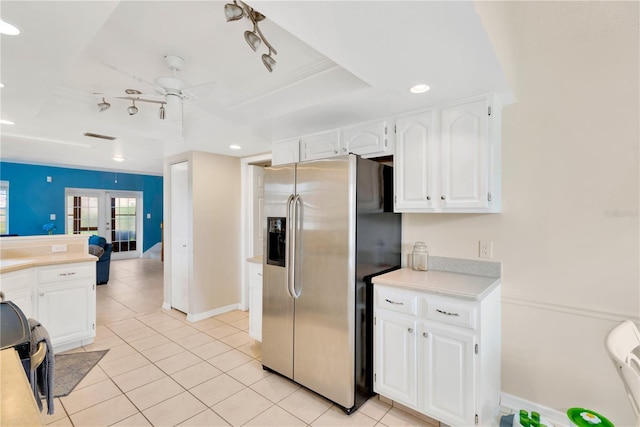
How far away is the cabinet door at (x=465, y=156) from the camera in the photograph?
203 cm

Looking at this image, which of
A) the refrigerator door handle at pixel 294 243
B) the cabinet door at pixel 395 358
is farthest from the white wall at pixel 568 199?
the refrigerator door handle at pixel 294 243

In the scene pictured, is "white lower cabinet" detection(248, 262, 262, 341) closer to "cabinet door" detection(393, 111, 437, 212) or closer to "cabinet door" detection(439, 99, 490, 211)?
"cabinet door" detection(393, 111, 437, 212)

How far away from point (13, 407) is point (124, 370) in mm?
2356

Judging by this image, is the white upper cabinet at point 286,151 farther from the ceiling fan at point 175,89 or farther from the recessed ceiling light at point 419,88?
the recessed ceiling light at point 419,88

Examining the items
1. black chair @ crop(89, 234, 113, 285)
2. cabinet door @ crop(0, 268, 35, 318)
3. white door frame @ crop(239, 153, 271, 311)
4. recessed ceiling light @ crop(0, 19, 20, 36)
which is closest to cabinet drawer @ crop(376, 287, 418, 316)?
recessed ceiling light @ crop(0, 19, 20, 36)

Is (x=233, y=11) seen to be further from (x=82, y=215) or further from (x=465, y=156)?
(x=82, y=215)

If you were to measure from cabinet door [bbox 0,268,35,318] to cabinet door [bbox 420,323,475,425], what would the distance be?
3.20 meters

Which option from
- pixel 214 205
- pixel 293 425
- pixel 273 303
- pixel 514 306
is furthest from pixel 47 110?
pixel 514 306

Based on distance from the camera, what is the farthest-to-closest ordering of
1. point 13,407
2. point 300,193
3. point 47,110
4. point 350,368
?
point 47,110 < point 300,193 < point 350,368 < point 13,407

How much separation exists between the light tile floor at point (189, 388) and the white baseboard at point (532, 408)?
0.63 metres

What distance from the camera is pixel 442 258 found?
2504 mm

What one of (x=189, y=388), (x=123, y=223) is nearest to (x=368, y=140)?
(x=189, y=388)

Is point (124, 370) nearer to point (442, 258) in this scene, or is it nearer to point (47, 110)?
point (47, 110)

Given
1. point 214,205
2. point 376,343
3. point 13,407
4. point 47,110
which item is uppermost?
point 47,110
